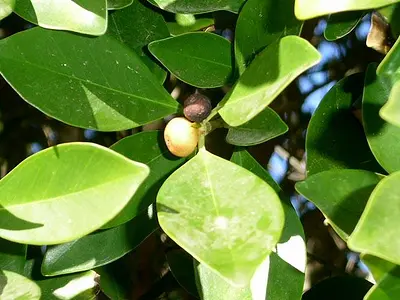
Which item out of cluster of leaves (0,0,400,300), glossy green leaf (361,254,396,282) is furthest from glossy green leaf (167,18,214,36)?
glossy green leaf (361,254,396,282)

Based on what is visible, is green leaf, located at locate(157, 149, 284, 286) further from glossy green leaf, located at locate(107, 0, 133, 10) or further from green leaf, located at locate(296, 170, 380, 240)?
glossy green leaf, located at locate(107, 0, 133, 10)

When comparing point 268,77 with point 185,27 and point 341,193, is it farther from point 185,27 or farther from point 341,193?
point 185,27

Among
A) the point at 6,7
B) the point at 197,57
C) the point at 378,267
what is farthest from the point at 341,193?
the point at 6,7

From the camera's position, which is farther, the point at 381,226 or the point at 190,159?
the point at 190,159

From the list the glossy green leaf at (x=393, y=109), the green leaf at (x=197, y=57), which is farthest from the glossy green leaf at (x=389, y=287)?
the green leaf at (x=197, y=57)

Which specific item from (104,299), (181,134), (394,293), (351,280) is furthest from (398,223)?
(104,299)

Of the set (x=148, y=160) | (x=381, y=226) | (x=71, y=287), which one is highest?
(x=381, y=226)

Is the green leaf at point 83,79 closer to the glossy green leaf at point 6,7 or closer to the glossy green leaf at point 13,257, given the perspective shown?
the glossy green leaf at point 6,7
